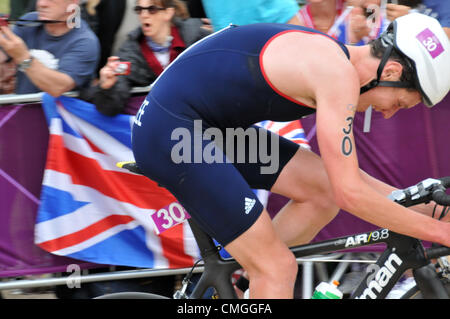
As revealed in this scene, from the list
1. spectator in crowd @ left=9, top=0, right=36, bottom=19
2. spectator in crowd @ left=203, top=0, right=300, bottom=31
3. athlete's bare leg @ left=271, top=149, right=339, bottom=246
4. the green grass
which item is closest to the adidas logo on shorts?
athlete's bare leg @ left=271, top=149, right=339, bottom=246

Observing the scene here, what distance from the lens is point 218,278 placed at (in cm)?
353

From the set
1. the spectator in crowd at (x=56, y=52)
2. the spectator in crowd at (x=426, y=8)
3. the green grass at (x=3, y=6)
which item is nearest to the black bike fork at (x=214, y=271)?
the spectator in crowd at (x=56, y=52)

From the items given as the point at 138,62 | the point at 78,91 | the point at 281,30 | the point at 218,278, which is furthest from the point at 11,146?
the point at 281,30

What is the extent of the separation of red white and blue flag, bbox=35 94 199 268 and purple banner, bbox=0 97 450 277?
3.9 inches

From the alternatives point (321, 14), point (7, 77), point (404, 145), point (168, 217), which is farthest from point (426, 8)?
point (7, 77)

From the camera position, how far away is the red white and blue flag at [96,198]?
4.37 metres

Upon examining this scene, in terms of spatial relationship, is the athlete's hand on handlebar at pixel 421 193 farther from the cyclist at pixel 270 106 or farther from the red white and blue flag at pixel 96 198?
the red white and blue flag at pixel 96 198

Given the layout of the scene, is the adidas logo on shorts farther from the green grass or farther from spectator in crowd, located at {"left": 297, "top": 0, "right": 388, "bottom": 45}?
the green grass

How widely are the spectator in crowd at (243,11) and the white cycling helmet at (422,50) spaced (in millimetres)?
1867

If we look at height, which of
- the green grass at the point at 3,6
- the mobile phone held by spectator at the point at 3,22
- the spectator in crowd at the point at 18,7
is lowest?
the green grass at the point at 3,6

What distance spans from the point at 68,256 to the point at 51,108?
94cm

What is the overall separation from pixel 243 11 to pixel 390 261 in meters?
2.26

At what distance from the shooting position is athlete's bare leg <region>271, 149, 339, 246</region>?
3646 mm

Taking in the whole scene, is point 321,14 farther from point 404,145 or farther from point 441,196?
point 441,196
